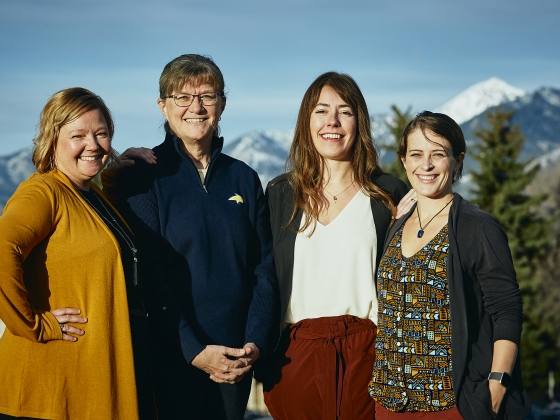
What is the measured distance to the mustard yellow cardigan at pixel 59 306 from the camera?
328 centimetres

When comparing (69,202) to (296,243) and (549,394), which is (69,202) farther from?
(549,394)

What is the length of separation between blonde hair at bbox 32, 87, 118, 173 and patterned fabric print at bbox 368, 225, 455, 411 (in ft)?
6.13

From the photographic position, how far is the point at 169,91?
4.09 metres

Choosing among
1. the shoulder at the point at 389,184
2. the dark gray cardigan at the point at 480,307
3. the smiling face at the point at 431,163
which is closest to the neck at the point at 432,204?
the smiling face at the point at 431,163

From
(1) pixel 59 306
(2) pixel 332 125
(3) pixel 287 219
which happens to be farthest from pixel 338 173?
(1) pixel 59 306

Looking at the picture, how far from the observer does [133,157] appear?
13.5 ft

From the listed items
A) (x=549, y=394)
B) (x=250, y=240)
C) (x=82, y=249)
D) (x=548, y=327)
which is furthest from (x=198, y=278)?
(x=549, y=394)

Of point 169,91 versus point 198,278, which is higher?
point 169,91

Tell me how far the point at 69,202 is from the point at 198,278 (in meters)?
0.84

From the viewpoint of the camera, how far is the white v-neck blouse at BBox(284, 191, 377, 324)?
4.04 metres

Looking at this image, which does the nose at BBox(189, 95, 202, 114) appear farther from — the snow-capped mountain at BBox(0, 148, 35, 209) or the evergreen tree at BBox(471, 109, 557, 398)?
the snow-capped mountain at BBox(0, 148, 35, 209)

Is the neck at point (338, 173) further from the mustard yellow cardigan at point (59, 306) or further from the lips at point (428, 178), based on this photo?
the mustard yellow cardigan at point (59, 306)

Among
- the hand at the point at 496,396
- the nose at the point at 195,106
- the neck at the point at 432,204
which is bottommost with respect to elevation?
the hand at the point at 496,396

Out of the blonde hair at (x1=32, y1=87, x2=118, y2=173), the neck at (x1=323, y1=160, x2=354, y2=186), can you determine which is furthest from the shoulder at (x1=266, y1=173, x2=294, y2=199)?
the blonde hair at (x1=32, y1=87, x2=118, y2=173)
